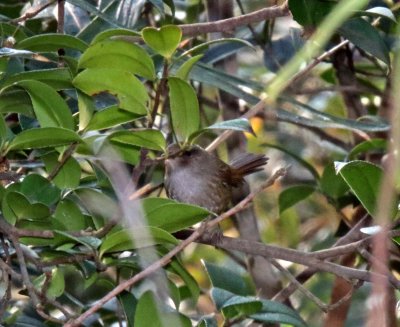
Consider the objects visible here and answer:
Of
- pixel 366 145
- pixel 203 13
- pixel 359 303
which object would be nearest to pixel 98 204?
pixel 366 145

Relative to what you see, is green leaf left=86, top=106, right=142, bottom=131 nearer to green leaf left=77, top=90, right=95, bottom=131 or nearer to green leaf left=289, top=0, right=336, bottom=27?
green leaf left=77, top=90, right=95, bottom=131

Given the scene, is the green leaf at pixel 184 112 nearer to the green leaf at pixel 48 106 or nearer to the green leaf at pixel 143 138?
the green leaf at pixel 143 138

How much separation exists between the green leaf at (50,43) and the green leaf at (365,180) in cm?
52

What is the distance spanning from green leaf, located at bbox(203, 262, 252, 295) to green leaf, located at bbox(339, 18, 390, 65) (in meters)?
0.58

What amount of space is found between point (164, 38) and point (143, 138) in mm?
172

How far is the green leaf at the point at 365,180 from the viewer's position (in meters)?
1.38

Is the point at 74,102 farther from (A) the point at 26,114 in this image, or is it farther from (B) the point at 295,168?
(B) the point at 295,168

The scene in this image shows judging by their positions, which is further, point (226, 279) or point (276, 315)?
point (226, 279)

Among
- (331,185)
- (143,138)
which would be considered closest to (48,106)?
(143,138)

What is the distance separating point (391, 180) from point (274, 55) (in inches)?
70.6

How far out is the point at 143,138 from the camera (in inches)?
56.2

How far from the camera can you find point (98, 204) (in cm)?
153

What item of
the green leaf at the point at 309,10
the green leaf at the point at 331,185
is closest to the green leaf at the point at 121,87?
the green leaf at the point at 309,10

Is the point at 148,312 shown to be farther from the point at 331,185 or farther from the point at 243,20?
the point at 331,185
